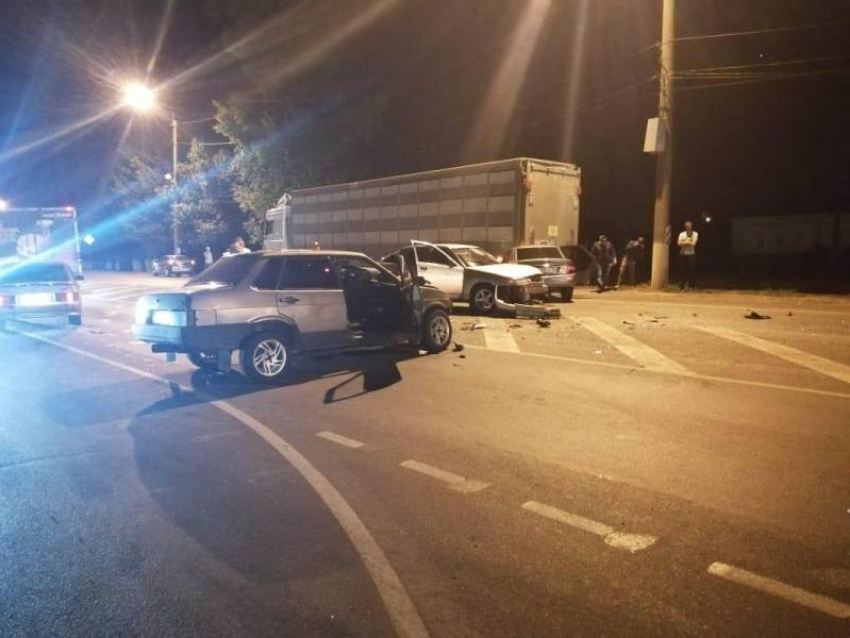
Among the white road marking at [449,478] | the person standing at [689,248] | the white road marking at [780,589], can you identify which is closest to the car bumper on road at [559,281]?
the person standing at [689,248]

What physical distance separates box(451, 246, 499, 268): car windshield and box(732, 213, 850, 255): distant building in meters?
23.9

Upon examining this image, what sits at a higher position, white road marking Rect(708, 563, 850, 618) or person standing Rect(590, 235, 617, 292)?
person standing Rect(590, 235, 617, 292)

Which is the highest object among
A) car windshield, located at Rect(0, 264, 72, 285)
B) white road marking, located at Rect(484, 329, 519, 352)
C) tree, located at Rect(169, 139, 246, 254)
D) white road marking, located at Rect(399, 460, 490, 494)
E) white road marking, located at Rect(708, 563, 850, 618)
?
tree, located at Rect(169, 139, 246, 254)

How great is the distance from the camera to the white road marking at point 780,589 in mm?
3545

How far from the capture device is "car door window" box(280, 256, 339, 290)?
32.2 feet

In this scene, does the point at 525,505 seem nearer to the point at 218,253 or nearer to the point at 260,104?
the point at 260,104

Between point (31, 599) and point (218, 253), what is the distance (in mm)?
46029

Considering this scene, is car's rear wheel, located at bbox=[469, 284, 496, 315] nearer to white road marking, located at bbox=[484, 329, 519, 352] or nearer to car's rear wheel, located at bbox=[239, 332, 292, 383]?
white road marking, located at bbox=[484, 329, 519, 352]

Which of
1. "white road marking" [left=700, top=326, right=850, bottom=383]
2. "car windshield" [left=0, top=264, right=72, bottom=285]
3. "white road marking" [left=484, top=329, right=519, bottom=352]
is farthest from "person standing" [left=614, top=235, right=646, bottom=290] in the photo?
"car windshield" [left=0, top=264, right=72, bottom=285]

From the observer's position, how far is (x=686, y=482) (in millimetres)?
5410

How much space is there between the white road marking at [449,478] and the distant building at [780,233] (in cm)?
3515

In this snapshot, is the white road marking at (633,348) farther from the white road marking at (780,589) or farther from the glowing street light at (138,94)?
the glowing street light at (138,94)

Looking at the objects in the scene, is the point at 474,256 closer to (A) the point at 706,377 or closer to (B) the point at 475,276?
(B) the point at 475,276

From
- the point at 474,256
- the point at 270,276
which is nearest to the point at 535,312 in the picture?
the point at 474,256
